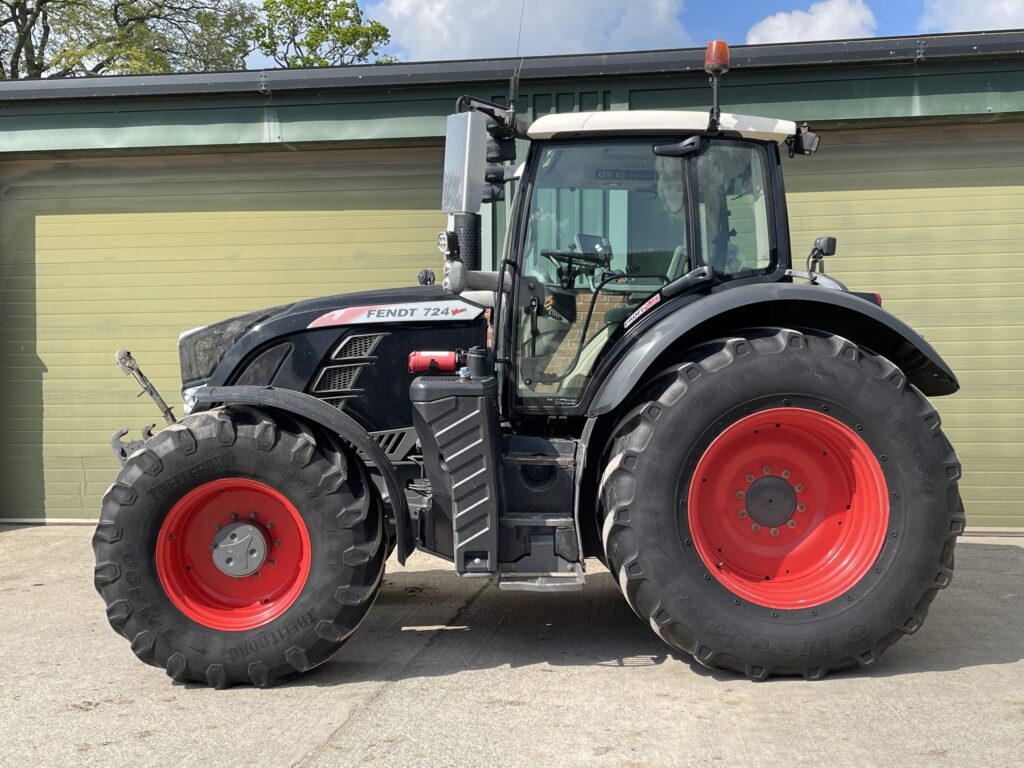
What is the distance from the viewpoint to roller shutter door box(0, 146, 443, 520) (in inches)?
308

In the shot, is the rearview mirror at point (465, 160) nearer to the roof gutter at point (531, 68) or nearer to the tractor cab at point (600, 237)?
the tractor cab at point (600, 237)

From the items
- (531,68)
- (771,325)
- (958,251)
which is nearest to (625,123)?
(771,325)

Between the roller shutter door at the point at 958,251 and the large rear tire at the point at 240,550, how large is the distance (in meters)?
4.84

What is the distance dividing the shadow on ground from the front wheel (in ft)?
0.79

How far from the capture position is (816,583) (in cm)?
399

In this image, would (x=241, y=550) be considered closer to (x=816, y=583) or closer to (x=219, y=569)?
(x=219, y=569)

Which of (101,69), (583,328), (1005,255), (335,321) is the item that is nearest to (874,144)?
(1005,255)

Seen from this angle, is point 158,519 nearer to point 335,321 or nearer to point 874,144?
point 335,321

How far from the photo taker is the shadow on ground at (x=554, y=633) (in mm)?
4164

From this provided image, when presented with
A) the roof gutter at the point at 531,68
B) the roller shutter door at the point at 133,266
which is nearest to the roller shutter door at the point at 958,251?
the roof gutter at the point at 531,68

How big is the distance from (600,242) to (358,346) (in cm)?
128

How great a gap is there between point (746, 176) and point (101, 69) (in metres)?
20.0

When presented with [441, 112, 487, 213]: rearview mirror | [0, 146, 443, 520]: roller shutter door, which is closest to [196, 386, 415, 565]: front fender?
[441, 112, 487, 213]: rearview mirror

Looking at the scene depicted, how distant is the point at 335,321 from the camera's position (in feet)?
15.1
